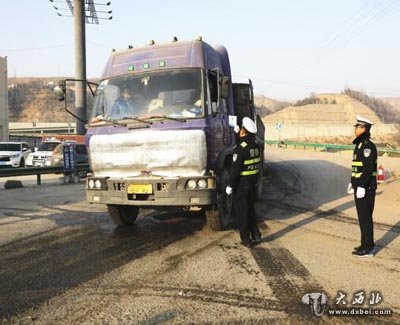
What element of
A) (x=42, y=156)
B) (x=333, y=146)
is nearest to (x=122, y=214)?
(x=42, y=156)

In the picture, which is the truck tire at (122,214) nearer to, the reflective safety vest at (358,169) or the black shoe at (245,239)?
the black shoe at (245,239)

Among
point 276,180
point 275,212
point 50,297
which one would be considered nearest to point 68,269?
point 50,297

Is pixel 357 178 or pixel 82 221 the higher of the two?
pixel 357 178

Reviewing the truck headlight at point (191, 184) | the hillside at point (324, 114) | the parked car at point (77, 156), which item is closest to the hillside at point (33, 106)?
the hillside at point (324, 114)

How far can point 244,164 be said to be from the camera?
23.7ft

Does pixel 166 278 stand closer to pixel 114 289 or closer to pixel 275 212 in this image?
pixel 114 289

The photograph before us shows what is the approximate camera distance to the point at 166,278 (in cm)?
555

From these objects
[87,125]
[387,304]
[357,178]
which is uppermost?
[87,125]

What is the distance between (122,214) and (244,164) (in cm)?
282

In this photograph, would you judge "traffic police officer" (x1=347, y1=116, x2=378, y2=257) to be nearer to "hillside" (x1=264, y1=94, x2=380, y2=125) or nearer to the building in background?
the building in background

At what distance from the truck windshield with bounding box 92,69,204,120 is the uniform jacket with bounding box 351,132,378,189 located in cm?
243

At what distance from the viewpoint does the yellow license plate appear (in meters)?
7.25

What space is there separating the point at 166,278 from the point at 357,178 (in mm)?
3076

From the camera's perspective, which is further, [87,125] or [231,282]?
[87,125]
